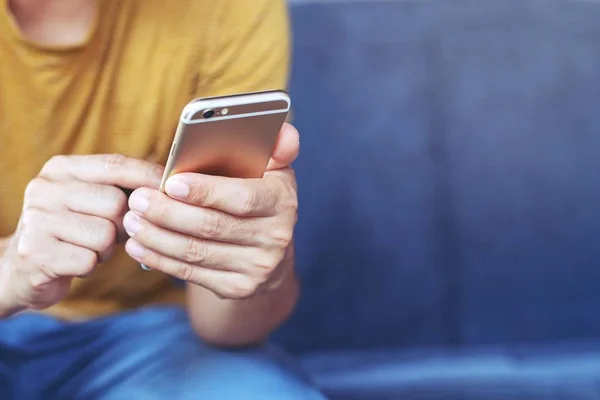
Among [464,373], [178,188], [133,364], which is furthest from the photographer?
[464,373]

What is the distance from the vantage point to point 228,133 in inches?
21.0

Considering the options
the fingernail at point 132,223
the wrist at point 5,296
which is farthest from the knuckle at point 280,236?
the wrist at point 5,296

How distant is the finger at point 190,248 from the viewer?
0.53 meters

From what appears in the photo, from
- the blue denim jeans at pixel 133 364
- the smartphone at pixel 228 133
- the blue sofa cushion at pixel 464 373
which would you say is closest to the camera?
the smartphone at pixel 228 133

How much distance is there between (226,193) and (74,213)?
4.9 inches

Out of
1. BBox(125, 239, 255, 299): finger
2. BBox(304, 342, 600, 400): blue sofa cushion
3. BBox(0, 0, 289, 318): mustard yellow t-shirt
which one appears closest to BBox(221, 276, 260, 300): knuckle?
BBox(125, 239, 255, 299): finger

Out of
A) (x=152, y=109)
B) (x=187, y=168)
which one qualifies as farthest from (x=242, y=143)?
(x=152, y=109)

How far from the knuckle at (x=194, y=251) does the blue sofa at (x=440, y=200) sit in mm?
449

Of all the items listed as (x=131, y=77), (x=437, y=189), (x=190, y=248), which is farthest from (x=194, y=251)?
(x=437, y=189)

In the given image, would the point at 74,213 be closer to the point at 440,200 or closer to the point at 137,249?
the point at 137,249

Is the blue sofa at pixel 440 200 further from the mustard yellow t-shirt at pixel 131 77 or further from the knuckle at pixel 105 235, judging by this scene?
the knuckle at pixel 105 235

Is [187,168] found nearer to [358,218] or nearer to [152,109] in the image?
[152,109]

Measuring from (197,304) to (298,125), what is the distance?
37 cm

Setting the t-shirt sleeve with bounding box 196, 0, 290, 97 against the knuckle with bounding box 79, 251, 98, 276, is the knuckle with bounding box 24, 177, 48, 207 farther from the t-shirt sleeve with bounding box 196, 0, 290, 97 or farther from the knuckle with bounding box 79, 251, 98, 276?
the t-shirt sleeve with bounding box 196, 0, 290, 97
